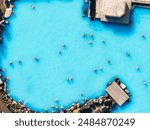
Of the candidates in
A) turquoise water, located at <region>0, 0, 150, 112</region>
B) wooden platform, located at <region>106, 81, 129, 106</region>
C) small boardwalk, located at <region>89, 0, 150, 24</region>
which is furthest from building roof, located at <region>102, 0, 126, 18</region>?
wooden platform, located at <region>106, 81, 129, 106</region>

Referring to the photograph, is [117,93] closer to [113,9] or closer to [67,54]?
[67,54]

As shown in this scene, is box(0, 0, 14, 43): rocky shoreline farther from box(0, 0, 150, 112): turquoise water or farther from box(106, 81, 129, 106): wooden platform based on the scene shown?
box(106, 81, 129, 106): wooden platform

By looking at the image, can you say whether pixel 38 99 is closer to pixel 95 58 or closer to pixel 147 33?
pixel 95 58

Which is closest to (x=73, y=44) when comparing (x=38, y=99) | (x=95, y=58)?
(x=95, y=58)

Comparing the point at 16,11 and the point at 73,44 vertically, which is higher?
the point at 16,11

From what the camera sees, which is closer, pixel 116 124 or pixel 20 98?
pixel 116 124

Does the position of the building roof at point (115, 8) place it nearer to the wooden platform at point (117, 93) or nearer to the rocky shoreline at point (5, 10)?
the wooden platform at point (117, 93)

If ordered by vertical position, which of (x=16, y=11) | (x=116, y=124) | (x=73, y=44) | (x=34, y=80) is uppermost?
(x=16, y=11)
